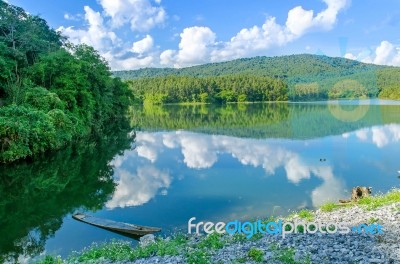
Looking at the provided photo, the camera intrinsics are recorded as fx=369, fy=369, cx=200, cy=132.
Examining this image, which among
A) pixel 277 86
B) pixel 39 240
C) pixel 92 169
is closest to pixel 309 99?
pixel 277 86

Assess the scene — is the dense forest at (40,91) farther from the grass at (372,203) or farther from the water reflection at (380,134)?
the water reflection at (380,134)

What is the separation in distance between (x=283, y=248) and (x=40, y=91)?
29.8m

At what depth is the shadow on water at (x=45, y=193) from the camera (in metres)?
14.5

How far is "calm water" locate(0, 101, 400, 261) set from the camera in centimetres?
1590

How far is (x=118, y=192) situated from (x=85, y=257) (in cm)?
1033

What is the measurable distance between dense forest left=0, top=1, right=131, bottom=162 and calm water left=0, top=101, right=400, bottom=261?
73.8 inches

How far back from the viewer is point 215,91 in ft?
503

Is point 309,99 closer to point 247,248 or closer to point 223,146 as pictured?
point 223,146

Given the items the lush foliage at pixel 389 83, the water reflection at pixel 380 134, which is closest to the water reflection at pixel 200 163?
the water reflection at pixel 380 134

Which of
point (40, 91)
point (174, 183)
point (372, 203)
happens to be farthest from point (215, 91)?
point (372, 203)

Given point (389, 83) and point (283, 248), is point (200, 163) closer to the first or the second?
point (283, 248)

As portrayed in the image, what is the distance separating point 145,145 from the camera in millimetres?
39938

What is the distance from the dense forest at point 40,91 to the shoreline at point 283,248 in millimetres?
18324

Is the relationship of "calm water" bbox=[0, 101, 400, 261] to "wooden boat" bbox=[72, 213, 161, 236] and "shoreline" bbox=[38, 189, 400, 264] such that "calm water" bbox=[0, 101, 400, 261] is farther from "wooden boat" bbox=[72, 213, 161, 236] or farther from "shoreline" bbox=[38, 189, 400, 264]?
"shoreline" bbox=[38, 189, 400, 264]
